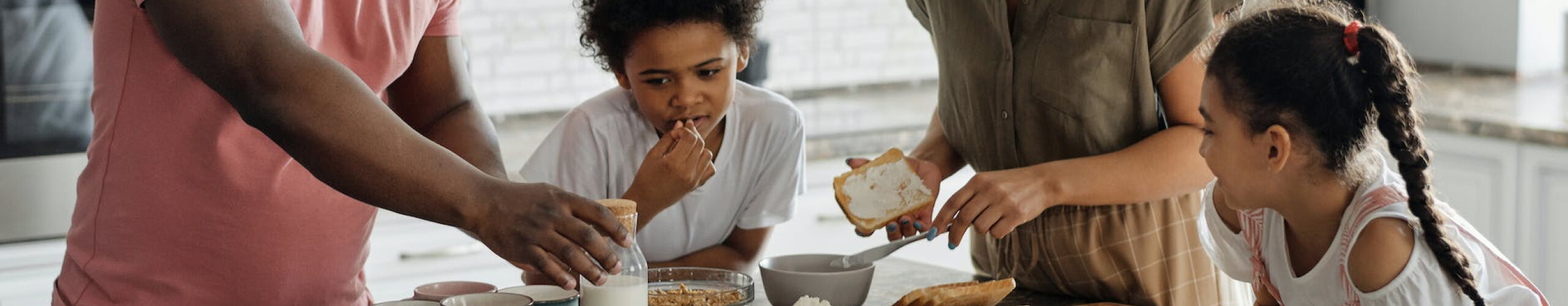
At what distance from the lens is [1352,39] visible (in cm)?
146

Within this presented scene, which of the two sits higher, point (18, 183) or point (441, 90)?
point (441, 90)

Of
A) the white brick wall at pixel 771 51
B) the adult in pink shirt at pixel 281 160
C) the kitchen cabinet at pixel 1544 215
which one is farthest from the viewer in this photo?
the white brick wall at pixel 771 51

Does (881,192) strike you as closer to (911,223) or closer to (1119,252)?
(911,223)

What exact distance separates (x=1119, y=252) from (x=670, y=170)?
0.57 m

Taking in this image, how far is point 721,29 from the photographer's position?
1.93m

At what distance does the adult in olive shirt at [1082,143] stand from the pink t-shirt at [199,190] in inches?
25.7

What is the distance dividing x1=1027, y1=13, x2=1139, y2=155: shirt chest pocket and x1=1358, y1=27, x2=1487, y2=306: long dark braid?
0.37 metres

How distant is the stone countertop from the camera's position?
9.77 ft

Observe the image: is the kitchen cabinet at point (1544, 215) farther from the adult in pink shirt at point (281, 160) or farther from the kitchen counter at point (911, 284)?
the adult in pink shirt at point (281, 160)

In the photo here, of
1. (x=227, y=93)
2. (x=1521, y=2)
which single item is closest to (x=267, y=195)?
(x=227, y=93)

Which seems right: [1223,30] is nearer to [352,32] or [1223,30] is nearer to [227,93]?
[352,32]

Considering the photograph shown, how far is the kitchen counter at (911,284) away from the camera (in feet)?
5.60

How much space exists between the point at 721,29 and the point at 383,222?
43.4 inches


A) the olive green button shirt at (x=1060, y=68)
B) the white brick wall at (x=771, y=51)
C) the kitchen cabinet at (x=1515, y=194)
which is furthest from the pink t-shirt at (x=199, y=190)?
the kitchen cabinet at (x=1515, y=194)
